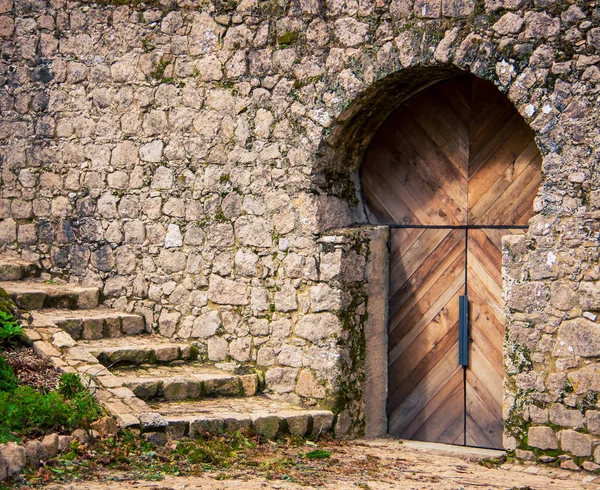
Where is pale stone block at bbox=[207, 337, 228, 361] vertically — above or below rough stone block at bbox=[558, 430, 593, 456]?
above

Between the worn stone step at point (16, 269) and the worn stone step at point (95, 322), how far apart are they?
2.47 feet

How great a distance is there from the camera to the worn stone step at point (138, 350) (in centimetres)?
739

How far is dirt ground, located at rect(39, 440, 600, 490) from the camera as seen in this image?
5.54m

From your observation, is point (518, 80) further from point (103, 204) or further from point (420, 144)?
point (103, 204)

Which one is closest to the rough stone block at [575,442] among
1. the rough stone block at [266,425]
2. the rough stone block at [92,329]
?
the rough stone block at [266,425]

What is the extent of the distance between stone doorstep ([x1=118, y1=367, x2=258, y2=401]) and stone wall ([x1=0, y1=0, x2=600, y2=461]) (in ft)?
0.87

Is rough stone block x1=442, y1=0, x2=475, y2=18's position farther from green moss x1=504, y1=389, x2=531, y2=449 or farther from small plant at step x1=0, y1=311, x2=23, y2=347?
small plant at step x1=0, y1=311, x2=23, y2=347

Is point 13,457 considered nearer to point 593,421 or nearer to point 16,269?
point 16,269

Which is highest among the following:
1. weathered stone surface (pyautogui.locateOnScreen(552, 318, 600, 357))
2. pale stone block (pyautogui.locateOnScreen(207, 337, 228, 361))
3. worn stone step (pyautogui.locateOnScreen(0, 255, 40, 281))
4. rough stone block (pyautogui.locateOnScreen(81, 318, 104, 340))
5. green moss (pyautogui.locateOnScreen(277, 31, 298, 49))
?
green moss (pyautogui.locateOnScreen(277, 31, 298, 49))

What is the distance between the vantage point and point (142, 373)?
7.37m

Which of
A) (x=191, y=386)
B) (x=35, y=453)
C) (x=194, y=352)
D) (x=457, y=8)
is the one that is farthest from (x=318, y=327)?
(x=457, y=8)

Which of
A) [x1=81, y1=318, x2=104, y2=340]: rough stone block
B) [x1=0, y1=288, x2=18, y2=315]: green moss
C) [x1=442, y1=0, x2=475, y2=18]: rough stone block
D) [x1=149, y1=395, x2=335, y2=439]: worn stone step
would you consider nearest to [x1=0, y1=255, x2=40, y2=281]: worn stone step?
[x1=0, y1=288, x2=18, y2=315]: green moss

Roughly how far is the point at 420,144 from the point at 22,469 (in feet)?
13.1

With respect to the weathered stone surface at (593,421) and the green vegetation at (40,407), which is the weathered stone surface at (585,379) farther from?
the green vegetation at (40,407)
